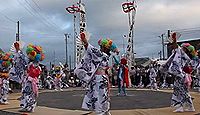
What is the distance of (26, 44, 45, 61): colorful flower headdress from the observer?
10.3m

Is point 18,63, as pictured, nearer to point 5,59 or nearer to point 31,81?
point 31,81

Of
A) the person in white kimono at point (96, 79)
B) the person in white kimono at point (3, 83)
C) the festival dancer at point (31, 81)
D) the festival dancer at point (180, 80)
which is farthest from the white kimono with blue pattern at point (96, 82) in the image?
the person in white kimono at point (3, 83)

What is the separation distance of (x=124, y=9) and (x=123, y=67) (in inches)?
560

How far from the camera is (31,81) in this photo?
10.2 meters

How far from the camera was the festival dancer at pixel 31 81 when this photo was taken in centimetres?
1022

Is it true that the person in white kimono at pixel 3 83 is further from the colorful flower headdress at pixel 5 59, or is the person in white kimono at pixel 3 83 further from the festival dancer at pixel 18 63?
the festival dancer at pixel 18 63

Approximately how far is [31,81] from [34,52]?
0.91 meters

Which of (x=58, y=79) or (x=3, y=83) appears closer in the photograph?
(x=3, y=83)

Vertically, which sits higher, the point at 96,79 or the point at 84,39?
the point at 84,39

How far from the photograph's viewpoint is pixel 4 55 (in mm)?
12656

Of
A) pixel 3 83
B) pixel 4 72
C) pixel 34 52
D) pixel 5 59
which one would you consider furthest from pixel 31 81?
pixel 3 83

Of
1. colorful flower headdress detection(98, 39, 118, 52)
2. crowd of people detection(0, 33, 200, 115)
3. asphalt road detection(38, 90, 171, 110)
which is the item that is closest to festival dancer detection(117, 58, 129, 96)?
crowd of people detection(0, 33, 200, 115)

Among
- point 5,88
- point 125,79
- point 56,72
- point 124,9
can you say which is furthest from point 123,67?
point 124,9

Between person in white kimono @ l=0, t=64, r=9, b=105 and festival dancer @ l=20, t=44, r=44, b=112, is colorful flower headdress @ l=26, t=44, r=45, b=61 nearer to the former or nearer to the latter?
festival dancer @ l=20, t=44, r=44, b=112
